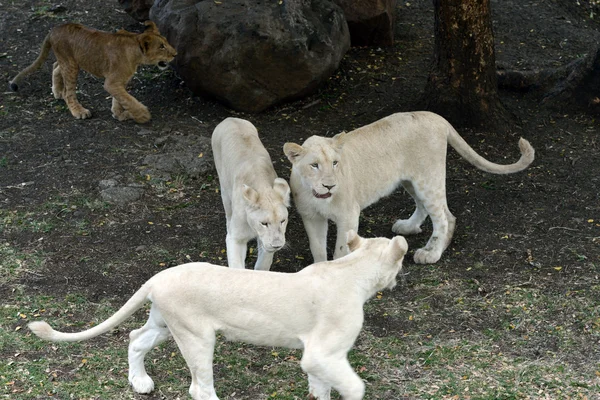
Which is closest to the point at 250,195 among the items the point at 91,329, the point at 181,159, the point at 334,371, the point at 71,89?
the point at 91,329

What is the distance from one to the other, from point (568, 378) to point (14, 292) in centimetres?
435

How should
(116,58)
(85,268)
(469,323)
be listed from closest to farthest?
(469,323) → (85,268) → (116,58)

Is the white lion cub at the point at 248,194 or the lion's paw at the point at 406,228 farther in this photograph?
the lion's paw at the point at 406,228

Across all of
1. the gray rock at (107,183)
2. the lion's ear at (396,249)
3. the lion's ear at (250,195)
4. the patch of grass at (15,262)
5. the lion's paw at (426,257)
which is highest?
the lion's ear at (396,249)

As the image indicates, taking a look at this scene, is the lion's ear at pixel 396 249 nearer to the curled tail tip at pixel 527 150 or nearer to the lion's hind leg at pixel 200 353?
the lion's hind leg at pixel 200 353

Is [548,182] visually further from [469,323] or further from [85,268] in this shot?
[85,268]

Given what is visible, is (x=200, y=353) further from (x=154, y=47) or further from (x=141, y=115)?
(x=154, y=47)

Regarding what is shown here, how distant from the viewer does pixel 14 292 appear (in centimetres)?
684

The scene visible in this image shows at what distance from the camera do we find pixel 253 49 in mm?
10062

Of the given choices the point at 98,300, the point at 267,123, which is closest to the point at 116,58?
the point at 267,123

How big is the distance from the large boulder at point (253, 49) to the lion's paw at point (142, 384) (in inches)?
211

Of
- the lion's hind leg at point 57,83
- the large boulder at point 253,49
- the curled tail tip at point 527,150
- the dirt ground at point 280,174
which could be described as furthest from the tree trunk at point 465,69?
the lion's hind leg at point 57,83

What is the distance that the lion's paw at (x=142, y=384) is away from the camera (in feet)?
18.2

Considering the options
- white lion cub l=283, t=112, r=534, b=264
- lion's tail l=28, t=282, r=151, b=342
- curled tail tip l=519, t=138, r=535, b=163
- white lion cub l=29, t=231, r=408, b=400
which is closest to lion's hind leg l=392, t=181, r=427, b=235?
white lion cub l=283, t=112, r=534, b=264
